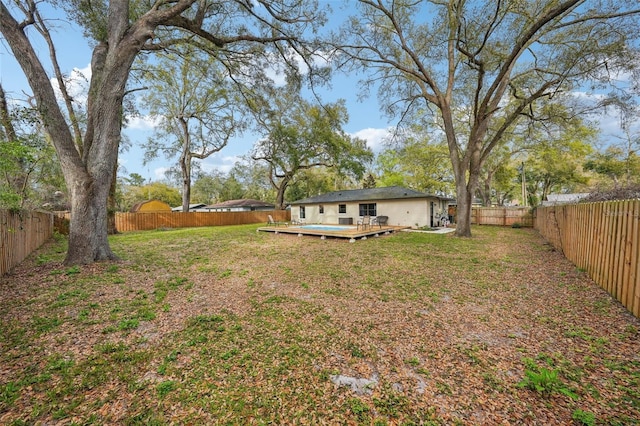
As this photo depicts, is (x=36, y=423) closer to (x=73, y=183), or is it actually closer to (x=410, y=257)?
(x=73, y=183)

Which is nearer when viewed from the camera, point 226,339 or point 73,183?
point 226,339

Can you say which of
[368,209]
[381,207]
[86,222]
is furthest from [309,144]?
[86,222]

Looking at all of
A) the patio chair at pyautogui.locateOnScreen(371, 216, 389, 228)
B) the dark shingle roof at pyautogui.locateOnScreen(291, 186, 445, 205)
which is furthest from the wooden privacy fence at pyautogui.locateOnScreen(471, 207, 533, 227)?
the patio chair at pyautogui.locateOnScreen(371, 216, 389, 228)

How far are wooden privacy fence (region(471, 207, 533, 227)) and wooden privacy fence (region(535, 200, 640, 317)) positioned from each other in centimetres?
1404

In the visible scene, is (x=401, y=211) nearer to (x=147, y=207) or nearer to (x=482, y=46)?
(x=482, y=46)

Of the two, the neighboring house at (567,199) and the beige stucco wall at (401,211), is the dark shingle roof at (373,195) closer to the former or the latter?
the beige stucco wall at (401,211)

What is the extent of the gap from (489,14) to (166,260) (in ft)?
44.4

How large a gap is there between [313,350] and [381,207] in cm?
1472

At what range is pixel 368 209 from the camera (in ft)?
56.9

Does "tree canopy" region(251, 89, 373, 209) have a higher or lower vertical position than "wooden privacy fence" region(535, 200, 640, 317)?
higher

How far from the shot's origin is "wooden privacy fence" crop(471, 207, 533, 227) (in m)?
17.6

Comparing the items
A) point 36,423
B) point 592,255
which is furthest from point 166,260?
point 592,255

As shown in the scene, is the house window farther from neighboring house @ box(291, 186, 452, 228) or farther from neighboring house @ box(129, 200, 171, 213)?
neighboring house @ box(129, 200, 171, 213)

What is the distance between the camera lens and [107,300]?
4043 millimetres
